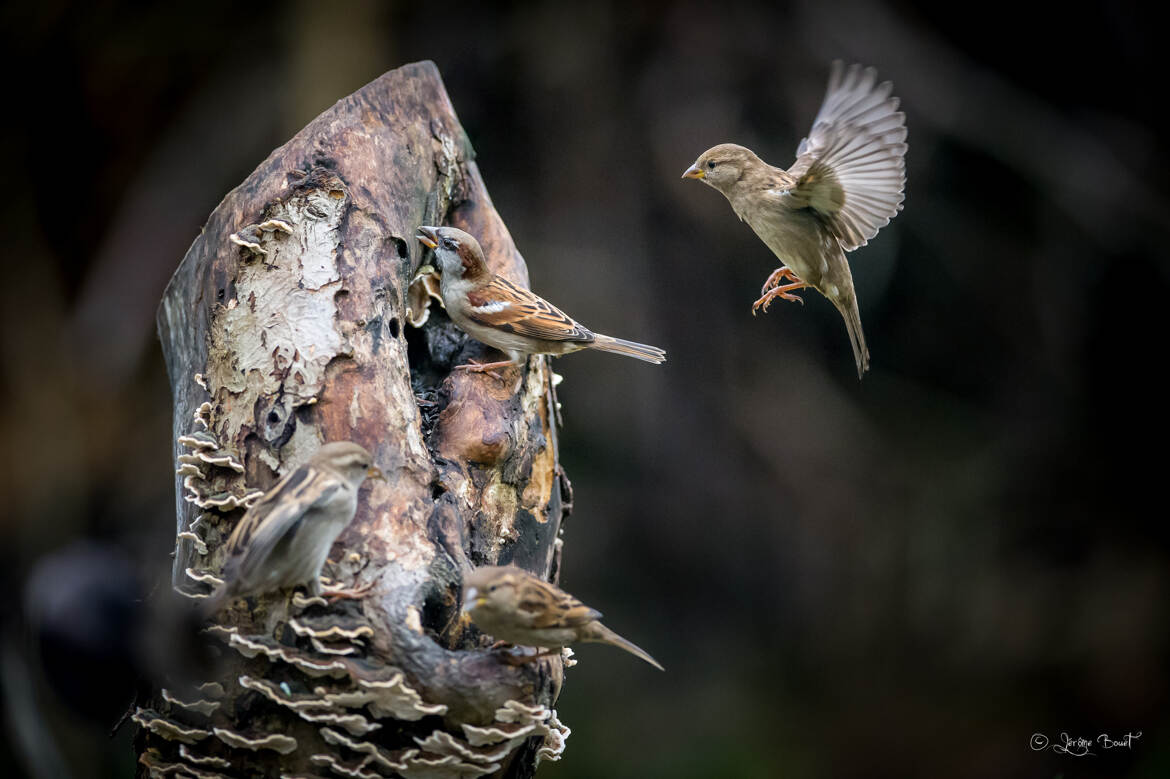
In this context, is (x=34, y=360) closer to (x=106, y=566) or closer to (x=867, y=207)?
(x=106, y=566)

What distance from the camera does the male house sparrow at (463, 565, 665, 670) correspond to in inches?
99.3

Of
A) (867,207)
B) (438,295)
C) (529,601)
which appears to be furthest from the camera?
(438,295)

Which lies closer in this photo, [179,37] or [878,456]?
[179,37]

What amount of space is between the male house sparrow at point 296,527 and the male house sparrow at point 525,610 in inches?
15.7

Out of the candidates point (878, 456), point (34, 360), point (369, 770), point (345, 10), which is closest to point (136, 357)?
point (34, 360)

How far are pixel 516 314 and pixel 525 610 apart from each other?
1.36m

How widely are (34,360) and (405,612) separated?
175 inches

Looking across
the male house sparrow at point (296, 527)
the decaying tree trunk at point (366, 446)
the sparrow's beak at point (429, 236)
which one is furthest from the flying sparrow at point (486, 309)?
the male house sparrow at point (296, 527)

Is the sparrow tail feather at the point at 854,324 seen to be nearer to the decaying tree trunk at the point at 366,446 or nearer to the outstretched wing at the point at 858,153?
the outstretched wing at the point at 858,153

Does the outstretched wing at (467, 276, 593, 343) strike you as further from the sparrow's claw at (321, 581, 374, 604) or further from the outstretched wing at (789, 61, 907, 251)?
the sparrow's claw at (321, 581, 374, 604)

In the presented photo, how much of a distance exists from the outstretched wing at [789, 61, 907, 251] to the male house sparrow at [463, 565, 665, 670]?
1436mm

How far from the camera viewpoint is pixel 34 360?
20.0ft

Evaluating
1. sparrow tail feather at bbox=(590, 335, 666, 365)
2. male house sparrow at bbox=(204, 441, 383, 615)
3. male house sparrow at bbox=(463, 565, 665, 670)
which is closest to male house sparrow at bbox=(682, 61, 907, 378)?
sparrow tail feather at bbox=(590, 335, 666, 365)

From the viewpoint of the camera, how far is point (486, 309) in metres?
3.61
